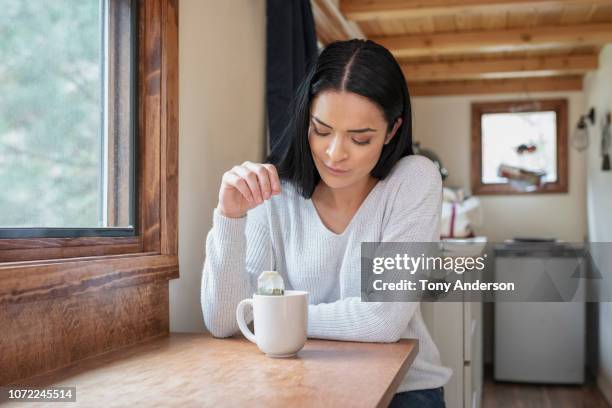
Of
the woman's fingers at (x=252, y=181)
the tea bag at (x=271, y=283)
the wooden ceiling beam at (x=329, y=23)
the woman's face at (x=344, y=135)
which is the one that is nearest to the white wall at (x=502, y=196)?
the wooden ceiling beam at (x=329, y=23)

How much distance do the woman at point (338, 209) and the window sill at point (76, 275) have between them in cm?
13

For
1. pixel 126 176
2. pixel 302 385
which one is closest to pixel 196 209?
pixel 126 176

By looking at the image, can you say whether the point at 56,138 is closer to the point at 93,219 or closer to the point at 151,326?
the point at 93,219

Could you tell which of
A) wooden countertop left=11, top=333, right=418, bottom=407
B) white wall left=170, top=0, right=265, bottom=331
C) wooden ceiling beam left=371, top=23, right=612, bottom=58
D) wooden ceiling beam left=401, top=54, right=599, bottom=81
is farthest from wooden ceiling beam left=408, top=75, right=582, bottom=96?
wooden countertop left=11, top=333, right=418, bottom=407

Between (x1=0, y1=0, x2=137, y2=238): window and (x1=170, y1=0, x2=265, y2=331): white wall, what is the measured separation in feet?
0.56

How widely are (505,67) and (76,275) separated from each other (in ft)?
13.0

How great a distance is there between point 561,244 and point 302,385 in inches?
159

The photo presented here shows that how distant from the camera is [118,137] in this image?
141cm

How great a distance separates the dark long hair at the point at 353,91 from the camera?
4.44 ft

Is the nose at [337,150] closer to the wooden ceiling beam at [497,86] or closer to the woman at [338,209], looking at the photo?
the woman at [338,209]

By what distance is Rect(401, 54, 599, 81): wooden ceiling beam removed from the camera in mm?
4402

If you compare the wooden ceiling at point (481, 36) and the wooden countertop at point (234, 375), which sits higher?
the wooden ceiling at point (481, 36)

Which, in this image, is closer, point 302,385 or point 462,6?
point 302,385

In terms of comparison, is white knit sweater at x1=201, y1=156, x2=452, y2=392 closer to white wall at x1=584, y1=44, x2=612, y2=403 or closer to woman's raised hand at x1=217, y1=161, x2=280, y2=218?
woman's raised hand at x1=217, y1=161, x2=280, y2=218
